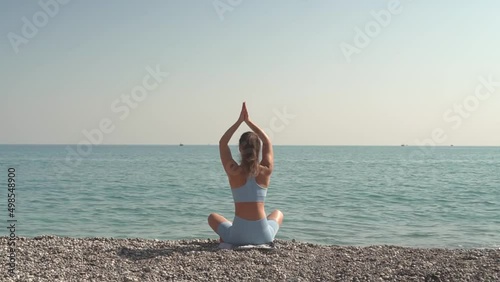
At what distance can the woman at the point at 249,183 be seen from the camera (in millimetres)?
8398

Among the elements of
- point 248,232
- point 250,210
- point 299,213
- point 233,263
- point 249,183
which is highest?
point 249,183

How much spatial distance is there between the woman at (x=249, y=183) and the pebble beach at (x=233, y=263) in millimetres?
358

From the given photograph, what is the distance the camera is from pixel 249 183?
333 inches

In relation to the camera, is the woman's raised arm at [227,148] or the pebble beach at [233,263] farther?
the woman's raised arm at [227,148]

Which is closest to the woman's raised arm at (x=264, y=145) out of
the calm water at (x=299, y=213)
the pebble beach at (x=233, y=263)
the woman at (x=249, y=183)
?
the woman at (x=249, y=183)

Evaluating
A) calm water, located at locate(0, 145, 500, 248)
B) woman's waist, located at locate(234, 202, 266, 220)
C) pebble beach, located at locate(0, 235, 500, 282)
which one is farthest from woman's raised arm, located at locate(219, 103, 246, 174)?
calm water, located at locate(0, 145, 500, 248)

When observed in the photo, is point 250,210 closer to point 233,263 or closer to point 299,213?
point 233,263

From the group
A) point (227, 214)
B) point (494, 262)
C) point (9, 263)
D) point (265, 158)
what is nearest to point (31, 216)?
point (227, 214)

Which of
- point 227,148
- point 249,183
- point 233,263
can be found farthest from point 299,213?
point 233,263

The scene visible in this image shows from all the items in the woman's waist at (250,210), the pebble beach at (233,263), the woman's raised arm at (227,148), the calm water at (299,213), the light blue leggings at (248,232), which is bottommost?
the calm water at (299,213)

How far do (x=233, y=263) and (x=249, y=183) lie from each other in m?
1.51

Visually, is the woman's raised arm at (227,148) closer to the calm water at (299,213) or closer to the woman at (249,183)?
the woman at (249,183)

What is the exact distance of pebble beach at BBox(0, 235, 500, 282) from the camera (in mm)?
6805

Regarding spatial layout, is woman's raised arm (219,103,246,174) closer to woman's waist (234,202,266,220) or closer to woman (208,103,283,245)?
woman (208,103,283,245)
